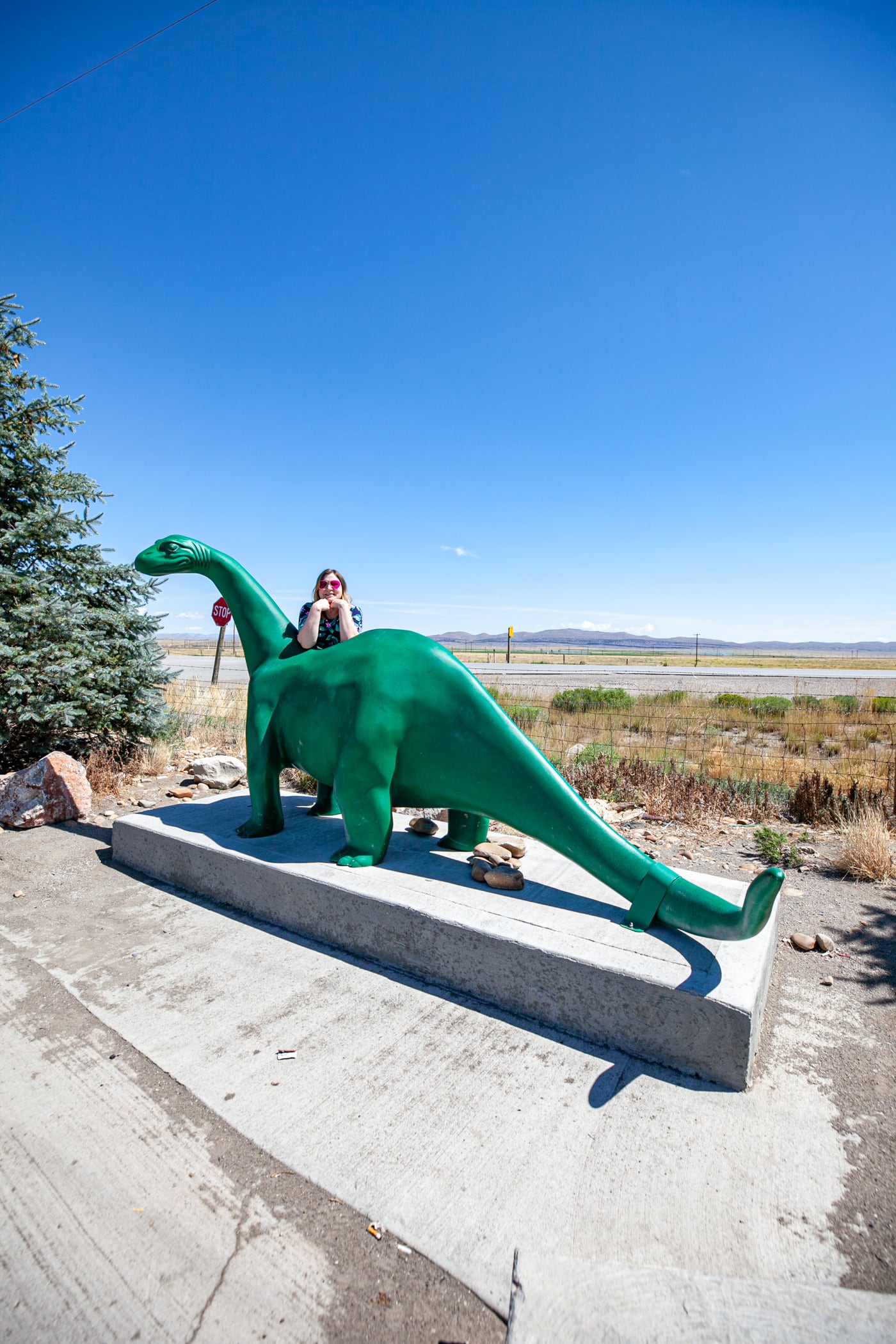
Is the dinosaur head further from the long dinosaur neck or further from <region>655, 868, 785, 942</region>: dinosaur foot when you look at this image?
<region>655, 868, 785, 942</region>: dinosaur foot

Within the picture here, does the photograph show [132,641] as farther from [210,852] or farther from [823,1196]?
[823,1196]

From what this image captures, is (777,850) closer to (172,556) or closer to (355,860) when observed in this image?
(355,860)

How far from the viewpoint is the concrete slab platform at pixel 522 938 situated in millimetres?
2490

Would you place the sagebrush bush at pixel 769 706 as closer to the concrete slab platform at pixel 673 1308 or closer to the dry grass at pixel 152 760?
the dry grass at pixel 152 760

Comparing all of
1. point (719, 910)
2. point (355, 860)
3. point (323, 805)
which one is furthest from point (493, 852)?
point (323, 805)

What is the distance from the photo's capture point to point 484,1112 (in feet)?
7.55

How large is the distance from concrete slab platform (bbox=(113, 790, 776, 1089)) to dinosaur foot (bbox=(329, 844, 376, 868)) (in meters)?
0.04

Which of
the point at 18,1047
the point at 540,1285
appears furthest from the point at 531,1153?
the point at 18,1047

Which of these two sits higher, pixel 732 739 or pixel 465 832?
pixel 465 832

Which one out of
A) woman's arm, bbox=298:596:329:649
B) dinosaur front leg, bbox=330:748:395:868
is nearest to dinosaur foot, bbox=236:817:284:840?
dinosaur front leg, bbox=330:748:395:868

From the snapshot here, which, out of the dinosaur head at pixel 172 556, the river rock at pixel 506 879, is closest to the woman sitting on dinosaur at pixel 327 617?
the dinosaur head at pixel 172 556

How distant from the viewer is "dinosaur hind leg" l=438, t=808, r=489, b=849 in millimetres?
4059

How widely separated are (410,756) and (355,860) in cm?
69

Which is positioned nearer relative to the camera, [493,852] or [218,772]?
[493,852]
